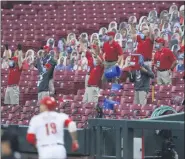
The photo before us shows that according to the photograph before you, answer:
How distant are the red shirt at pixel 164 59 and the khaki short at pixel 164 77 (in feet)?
0.42

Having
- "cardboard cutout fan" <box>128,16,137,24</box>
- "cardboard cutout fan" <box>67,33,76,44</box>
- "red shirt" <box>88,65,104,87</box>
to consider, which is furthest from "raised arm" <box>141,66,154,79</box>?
"cardboard cutout fan" <box>67,33,76,44</box>

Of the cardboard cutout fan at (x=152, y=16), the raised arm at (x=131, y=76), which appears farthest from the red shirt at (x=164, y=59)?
the cardboard cutout fan at (x=152, y=16)

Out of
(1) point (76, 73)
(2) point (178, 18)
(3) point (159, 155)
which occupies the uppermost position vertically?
(2) point (178, 18)

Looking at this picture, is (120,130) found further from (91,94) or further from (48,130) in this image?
(91,94)

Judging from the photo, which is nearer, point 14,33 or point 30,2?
point 14,33

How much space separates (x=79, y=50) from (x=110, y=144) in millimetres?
7020

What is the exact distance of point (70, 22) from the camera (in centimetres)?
2098

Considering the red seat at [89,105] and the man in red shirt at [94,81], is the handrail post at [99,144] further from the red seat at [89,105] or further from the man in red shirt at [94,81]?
the man in red shirt at [94,81]

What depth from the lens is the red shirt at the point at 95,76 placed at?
1454cm

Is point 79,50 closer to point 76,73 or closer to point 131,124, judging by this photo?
point 76,73

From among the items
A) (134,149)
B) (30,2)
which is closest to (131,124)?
(134,149)

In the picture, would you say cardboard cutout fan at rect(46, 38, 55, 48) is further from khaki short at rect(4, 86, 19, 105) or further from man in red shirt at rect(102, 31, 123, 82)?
man in red shirt at rect(102, 31, 123, 82)

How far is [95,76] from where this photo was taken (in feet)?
47.6

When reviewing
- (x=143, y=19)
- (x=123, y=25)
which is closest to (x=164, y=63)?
(x=143, y=19)
